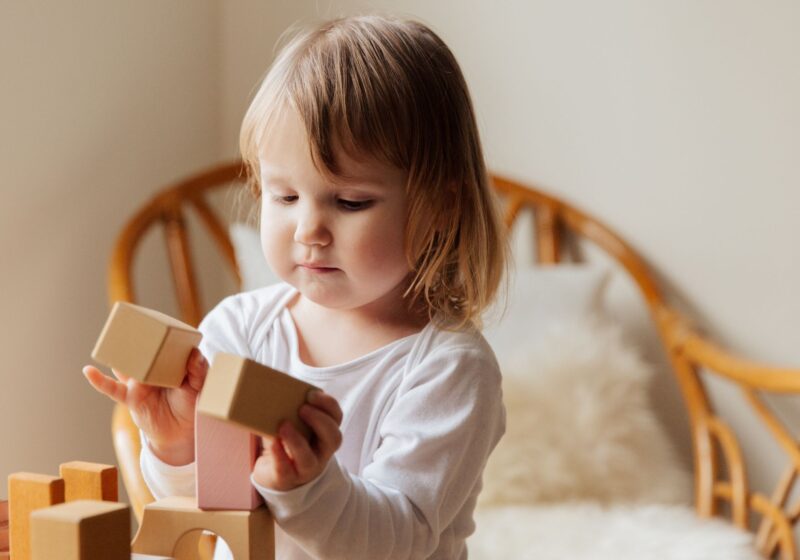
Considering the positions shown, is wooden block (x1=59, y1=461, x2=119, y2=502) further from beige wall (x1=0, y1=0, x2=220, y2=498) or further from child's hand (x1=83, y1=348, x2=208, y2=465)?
beige wall (x1=0, y1=0, x2=220, y2=498)

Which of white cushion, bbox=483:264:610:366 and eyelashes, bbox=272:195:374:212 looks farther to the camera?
white cushion, bbox=483:264:610:366

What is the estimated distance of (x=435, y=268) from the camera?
88 cm

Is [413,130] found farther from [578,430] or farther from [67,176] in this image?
[67,176]

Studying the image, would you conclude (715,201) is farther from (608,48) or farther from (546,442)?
(546,442)

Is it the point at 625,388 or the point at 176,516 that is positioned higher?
the point at 176,516

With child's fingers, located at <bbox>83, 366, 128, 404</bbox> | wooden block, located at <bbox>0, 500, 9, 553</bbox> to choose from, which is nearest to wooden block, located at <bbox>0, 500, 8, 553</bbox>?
wooden block, located at <bbox>0, 500, 9, 553</bbox>

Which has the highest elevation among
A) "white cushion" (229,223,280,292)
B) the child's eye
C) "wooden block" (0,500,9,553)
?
the child's eye

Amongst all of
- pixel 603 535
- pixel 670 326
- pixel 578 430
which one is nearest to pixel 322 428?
pixel 603 535

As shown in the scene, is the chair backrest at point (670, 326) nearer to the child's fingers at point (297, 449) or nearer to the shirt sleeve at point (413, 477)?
the shirt sleeve at point (413, 477)

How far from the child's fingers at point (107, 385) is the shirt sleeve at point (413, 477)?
0.50ft

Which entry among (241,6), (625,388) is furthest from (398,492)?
(241,6)

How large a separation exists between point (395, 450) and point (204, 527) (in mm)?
181

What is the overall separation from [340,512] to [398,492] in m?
0.09

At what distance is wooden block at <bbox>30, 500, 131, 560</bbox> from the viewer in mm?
552
